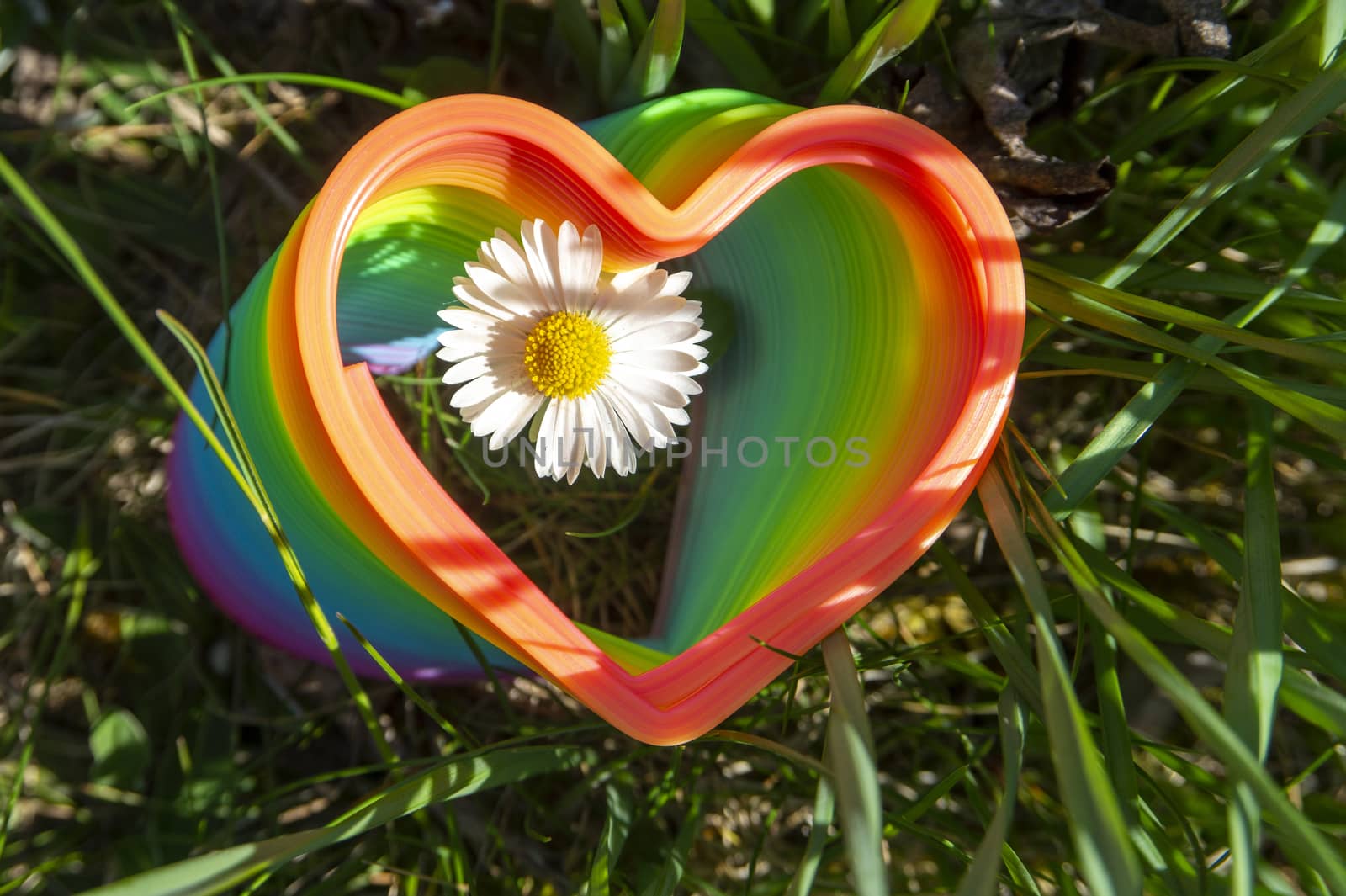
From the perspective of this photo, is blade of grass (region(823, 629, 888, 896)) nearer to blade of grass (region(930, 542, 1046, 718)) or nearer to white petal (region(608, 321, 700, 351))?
blade of grass (region(930, 542, 1046, 718))

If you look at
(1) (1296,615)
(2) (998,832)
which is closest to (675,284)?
(2) (998,832)

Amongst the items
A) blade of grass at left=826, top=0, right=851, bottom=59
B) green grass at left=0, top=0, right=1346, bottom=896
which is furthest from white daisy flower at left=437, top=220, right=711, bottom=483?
blade of grass at left=826, top=0, right=851, bottom=59

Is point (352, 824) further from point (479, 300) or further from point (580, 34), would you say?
point (580, 34)

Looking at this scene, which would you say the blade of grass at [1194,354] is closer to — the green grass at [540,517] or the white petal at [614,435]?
the green grass at [540,517]

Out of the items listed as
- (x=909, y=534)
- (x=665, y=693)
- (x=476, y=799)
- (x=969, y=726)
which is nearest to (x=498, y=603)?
(x=665, y=693)

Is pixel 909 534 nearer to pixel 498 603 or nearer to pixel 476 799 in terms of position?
pixel 498 603

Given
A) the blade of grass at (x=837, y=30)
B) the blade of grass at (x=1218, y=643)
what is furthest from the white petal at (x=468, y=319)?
the blade of grass at (x=1218, y=643)
